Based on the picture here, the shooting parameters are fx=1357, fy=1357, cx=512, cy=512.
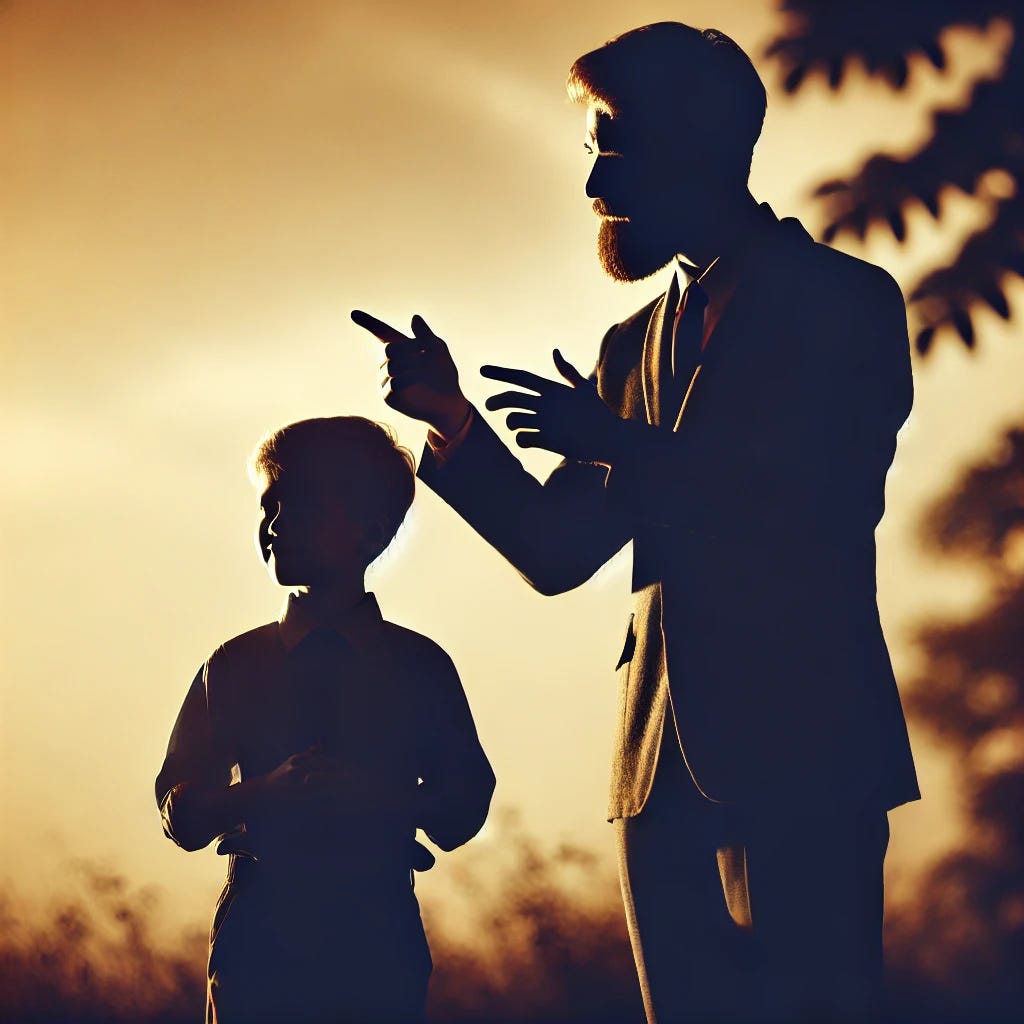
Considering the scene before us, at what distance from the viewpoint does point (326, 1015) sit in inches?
61.9

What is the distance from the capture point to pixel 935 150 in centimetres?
A: 313

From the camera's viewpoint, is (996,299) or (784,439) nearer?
(784,439)

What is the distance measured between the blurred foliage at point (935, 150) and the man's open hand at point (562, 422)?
1.66m

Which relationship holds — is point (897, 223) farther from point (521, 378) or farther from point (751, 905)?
point (751, 905)

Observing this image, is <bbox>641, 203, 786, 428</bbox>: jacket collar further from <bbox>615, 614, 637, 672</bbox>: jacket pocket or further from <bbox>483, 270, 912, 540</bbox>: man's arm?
<bbox>615, 614, 637, 672</bbox>: jacket pocket

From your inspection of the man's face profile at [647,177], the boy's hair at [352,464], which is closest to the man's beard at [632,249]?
the man's face profile at [647,177]

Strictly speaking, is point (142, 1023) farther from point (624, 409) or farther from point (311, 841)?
point (624, 409)

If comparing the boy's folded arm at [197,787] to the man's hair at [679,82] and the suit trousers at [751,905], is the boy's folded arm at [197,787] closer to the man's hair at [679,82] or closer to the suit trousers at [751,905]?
the suit trousers at [751,905]

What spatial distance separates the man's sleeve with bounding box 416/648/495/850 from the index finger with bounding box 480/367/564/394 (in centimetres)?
45

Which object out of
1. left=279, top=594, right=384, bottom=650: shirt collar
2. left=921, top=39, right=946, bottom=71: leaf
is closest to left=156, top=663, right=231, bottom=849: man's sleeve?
left=279, top=594, right=384, bottom=650: shirt collar

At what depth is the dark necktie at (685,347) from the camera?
159cm

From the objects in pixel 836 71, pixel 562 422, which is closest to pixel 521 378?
pixel 562 422

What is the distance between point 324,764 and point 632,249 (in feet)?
2.36

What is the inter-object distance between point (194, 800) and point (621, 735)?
1.65 feet
